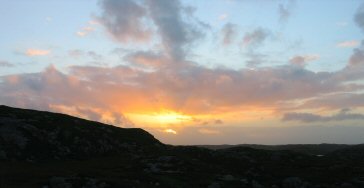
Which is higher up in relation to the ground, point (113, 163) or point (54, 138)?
point (54, 138)

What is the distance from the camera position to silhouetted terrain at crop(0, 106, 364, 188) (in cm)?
6869

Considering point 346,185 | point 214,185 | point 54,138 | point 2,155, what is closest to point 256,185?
point 214,185

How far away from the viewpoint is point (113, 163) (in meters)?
90.6

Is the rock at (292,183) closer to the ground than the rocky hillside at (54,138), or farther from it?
closer to the ground

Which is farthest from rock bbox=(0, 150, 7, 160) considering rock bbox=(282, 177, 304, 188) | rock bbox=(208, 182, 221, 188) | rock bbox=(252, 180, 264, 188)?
rock bbox=(282, 177, 304, 188)

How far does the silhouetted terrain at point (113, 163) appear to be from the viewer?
6869 cm

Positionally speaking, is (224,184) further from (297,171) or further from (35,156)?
(35,156)

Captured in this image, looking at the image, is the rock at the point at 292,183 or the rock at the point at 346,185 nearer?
the rock at the point at 292,183

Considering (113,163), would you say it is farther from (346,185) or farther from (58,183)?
(346,185)

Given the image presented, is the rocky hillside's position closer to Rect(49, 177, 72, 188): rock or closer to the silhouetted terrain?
the silhouetted terrain

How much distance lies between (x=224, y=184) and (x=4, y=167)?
41255mm

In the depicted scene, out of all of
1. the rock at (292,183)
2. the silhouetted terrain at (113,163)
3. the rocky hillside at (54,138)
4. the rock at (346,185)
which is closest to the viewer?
the silhouetted terrain at (113,163)

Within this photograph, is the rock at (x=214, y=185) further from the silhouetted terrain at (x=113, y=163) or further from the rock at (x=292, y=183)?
the rock at (x=292, y=183)

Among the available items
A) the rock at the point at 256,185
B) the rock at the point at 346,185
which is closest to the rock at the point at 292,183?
the rock at the point at 256,185
